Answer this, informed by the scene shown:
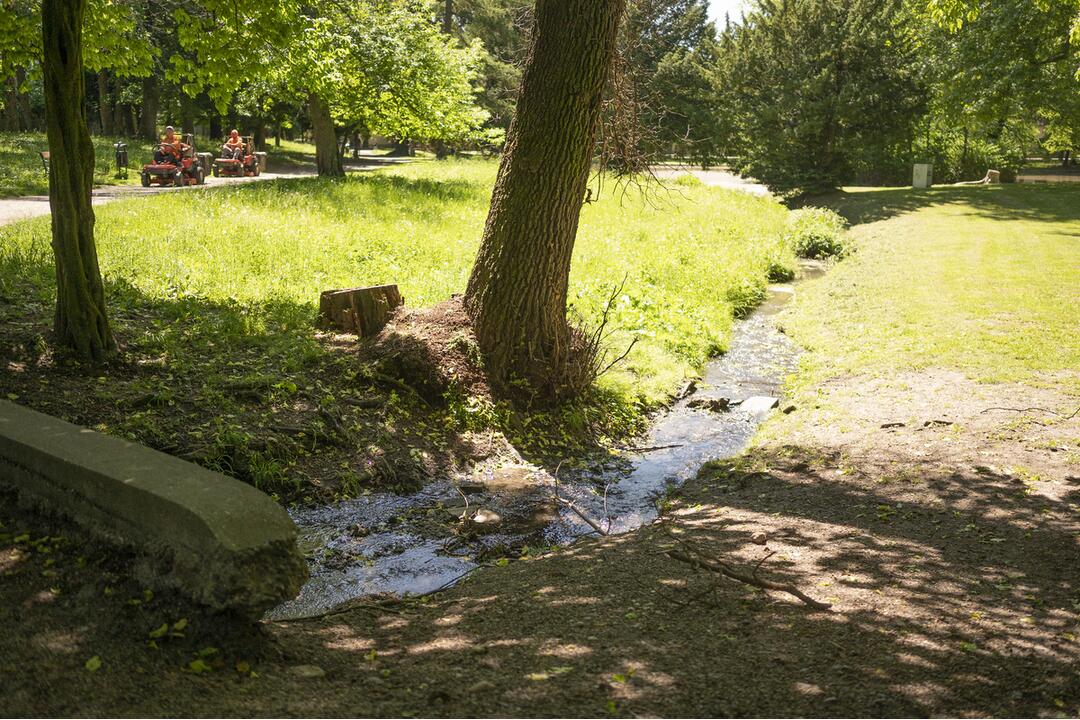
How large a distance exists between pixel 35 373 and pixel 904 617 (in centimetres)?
712

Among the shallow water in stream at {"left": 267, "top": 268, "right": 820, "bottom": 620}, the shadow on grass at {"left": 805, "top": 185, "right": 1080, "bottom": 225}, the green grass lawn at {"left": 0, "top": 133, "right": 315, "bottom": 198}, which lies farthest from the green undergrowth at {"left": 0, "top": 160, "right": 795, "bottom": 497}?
the shadow on grass at {"left": 805, "top": 185, "right": 1080, "bottom": 225}

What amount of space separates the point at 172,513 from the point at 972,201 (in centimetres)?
3232

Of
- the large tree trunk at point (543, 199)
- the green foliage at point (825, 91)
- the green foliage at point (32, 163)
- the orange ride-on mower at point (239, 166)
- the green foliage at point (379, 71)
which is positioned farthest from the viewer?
the green foliage at point (825, 91)

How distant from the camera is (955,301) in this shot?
15.0 meters

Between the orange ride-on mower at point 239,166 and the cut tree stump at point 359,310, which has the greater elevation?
the orange ride-on mower at point 239,166

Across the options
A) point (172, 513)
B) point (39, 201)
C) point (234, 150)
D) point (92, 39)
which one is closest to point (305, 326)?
point (92, 39)

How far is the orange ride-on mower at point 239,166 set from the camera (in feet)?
93.2

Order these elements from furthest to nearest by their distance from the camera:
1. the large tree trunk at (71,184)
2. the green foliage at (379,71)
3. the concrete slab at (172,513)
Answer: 1. the green foliage at (379,71)
2. the large tree trunk at (71,184)
3. the concrete slab at (172,513)

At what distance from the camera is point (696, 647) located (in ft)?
14.1

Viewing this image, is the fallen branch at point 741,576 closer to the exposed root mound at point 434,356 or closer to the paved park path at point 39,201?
the exposed root mound at point 434,356

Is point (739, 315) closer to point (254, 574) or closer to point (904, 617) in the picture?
point (904, 617)

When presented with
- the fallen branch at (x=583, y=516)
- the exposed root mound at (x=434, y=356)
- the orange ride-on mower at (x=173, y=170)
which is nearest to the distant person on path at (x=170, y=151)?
the orange ride-on mower at (x=173, y=170)

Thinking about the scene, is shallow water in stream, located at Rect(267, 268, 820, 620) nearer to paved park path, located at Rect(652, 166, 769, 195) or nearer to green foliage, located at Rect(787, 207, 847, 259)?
green foliage, located at Rect(787, 207, 847, 259)

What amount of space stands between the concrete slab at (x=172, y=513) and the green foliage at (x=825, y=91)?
1250 inches
